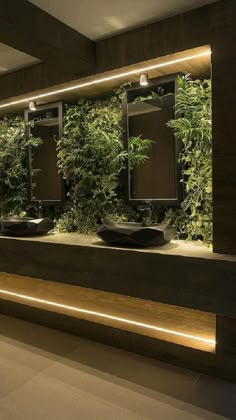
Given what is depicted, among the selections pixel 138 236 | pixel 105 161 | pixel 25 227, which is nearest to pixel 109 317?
pixel 138 236

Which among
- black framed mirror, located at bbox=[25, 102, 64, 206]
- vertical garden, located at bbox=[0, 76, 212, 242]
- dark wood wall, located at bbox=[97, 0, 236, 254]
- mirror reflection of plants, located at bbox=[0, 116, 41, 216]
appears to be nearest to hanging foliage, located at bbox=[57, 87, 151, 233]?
vertical garden, located at bbox=[0, 76, 212, 242]

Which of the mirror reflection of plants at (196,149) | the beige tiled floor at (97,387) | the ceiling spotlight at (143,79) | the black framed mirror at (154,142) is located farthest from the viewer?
the black framed mirror at (154,142)

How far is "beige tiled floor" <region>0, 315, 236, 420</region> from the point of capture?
2.04m

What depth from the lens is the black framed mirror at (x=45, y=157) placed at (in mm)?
3590

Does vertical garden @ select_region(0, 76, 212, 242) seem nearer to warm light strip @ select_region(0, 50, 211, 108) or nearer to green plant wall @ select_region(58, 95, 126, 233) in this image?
green plant wall @ select_region(58, 95, 126, 233)

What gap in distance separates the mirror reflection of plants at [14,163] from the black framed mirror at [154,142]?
50.9 inches

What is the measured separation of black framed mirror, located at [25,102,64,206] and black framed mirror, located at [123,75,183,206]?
81cm

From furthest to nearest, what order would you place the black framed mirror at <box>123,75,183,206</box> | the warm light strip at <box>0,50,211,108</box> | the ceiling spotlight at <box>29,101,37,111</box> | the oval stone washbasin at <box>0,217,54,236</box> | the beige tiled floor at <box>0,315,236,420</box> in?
the ceiling spotlight at <box>29,101,37,111</box>, the oval stone washbasin at <box>0,217,54,236</box>, the black framed mirror at <box>123,75,183,206</box>, the warm light strip at <box>0,50,211,108</box>, the beige tiled floor at <box>0,315,236,420</box>

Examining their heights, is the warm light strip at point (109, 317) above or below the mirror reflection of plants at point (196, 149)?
below

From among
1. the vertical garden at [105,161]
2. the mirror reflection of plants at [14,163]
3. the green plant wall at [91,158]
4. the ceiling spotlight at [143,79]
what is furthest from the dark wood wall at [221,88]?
the mirror reflection of plants at [14,163]

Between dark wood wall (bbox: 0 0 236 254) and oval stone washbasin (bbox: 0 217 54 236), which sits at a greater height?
dark wood wall (bbox: 0 0 236 254)

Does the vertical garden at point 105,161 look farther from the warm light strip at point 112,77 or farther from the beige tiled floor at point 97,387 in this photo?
the beige tiled floor at point 97,387

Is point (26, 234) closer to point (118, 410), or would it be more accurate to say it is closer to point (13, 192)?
point (13, 192)

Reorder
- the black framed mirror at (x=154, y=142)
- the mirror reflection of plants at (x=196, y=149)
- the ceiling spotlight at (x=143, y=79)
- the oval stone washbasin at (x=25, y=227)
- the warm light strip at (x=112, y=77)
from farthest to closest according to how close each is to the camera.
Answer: the oval stone washbasin at (x=25, y=227) < the black framed mirror at (x=154, y=142) < the ceiling spotlight at (x=143, y=79) < the mirror reflection of plants at (x=196, y=149) < the warm light strip at (x=112, y=77)
